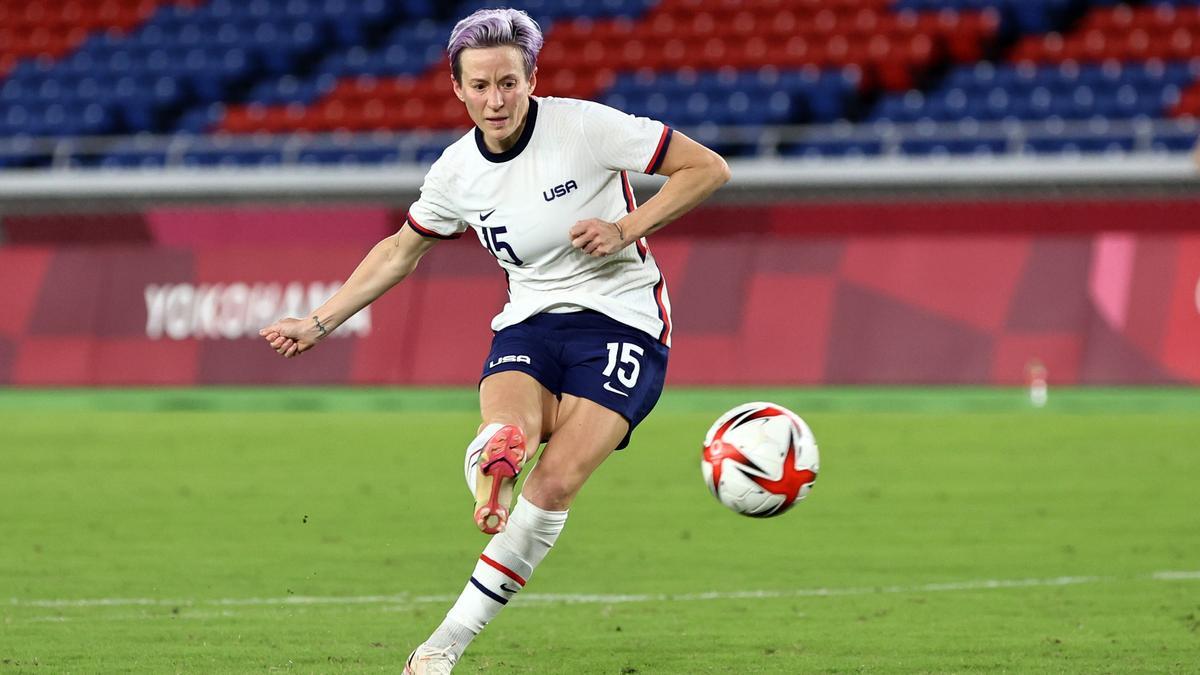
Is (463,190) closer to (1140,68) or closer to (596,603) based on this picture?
(596,603)

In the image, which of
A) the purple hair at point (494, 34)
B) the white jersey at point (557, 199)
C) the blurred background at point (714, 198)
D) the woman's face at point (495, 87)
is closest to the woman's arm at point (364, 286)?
the white jersey at point (557, 199)

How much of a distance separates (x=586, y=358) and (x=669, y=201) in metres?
0.62

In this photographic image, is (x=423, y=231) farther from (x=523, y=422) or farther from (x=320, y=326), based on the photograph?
(x=523, y=422)

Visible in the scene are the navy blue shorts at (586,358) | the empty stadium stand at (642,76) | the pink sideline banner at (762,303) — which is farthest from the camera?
the empty stadium stand at (642,76)

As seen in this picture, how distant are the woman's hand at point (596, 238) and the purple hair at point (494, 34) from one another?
0.58m

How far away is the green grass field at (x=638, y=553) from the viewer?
7.36 metres

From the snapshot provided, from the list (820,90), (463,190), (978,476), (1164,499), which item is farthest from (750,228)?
(463,190)

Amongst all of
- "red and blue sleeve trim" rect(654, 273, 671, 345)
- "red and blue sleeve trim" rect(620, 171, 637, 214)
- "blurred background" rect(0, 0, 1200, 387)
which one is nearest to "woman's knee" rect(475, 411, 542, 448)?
"red and blue sleeve trim" rect(654, 273, 671, 345)

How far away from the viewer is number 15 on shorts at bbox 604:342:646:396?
A: 21.9 ft

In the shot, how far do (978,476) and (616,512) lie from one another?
2.91m

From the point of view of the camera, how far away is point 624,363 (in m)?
6.72

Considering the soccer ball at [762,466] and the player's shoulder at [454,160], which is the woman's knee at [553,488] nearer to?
the soccer ball at [762,466]

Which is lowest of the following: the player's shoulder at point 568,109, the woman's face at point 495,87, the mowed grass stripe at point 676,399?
the mowed grass stripe at point 676,399

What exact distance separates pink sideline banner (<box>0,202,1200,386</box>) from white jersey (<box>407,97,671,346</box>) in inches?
501
